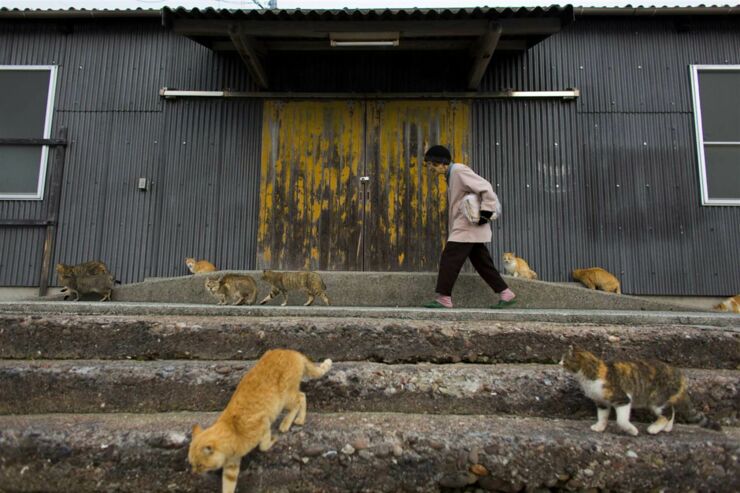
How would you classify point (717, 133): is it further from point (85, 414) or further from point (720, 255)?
point (85, 414)

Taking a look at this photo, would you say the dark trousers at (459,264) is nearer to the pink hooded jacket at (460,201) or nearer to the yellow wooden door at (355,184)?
the pink hooded jacket at (460,201)

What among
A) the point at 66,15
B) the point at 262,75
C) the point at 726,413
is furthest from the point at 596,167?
the point at 66,15

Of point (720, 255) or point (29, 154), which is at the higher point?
point (29, 154)

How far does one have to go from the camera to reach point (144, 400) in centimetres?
304

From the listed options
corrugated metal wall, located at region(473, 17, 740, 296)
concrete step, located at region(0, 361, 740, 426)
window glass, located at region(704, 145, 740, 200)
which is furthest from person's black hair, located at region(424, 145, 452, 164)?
window glass, located at region(704, 145, 740, 200)

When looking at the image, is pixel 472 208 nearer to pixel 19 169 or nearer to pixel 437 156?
pixel 437 156

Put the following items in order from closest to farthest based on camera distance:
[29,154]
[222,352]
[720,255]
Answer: [222,352] < [720,255] < [29,154]

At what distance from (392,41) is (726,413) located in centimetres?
546

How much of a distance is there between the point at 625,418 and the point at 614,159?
17.5ft

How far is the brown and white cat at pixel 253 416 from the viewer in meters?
2.39

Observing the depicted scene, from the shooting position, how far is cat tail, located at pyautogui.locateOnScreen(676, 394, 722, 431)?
2906 millimetres

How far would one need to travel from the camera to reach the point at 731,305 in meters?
6.31

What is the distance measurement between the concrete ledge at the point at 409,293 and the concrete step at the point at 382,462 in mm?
3153

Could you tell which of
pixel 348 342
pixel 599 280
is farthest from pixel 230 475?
pixel 599 280
